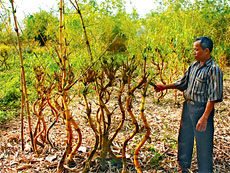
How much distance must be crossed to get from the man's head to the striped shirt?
0.06 meters

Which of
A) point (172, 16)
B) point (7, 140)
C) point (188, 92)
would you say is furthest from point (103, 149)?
point (172, 16)

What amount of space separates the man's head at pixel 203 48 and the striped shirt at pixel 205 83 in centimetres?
6

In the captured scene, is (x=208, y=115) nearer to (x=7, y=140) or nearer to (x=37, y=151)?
(x=37, y=151)

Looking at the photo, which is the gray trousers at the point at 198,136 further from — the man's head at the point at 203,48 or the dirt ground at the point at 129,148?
the man's head at the point at 203,48

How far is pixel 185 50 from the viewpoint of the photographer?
4613mm

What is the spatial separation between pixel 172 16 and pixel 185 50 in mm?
2304

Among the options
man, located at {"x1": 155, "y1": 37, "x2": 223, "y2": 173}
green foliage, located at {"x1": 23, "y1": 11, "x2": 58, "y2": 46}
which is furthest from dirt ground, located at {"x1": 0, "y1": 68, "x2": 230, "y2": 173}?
green foliage, located at {"x1": 23, "y1": 11, "x2": 58, "y2": 46}

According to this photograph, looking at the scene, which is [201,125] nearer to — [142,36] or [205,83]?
[205,83]

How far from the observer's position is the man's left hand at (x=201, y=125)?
6.43 feet

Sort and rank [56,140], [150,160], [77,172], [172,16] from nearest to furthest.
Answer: [77,172] < [150,160] < [56,140] < [172,16]

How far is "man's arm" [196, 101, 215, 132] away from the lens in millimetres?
1918

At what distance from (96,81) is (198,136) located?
106 cm

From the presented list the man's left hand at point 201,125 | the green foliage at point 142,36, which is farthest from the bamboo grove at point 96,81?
the man's left hand at point 201,125

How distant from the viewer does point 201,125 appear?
1.97m
